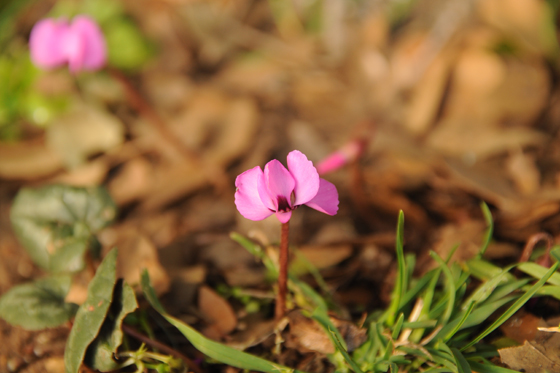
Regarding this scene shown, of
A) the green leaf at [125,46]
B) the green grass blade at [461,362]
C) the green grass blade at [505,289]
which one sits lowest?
the green grass blade at [461,362]

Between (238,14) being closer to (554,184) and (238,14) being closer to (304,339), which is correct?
(554,184)

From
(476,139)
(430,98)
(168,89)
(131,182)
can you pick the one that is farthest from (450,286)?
(168,89)

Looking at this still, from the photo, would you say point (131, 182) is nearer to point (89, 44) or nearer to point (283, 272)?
point (89, 44)

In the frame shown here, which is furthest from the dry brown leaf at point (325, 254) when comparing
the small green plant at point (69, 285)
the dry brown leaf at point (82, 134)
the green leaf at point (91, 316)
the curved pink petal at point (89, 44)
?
the dry brown leaf at point (82, 134)

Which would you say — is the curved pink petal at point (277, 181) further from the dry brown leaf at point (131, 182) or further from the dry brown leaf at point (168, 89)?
the dry brown leaf at point (168, 89)

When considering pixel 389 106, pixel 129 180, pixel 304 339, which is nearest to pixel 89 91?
pixel 129 180

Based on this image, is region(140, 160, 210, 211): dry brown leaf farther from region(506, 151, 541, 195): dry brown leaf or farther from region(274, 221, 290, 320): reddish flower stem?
region(506, 151, 541, 195): dry brown leaf

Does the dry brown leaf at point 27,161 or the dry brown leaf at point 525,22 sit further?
the dry brown leaf at point 27,161
